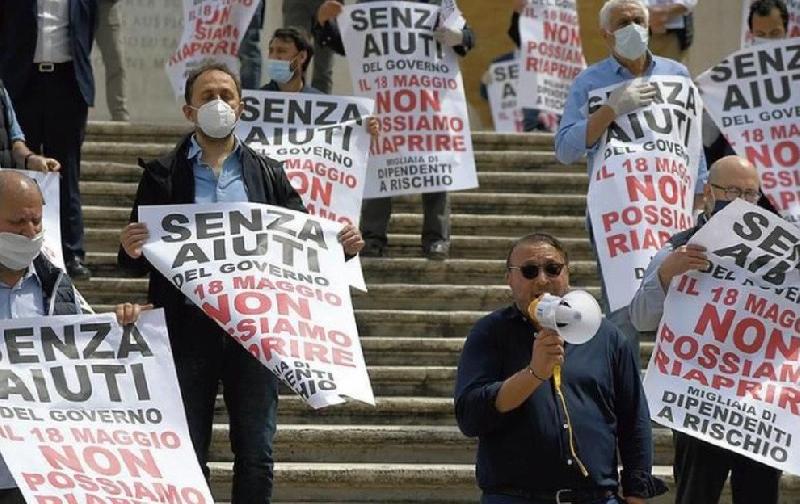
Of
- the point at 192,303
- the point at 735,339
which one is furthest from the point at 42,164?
the point at 735,339

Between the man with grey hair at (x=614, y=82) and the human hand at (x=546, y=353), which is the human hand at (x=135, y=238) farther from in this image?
the man with grey hair at (x=614, y=82)

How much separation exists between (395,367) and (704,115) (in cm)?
200

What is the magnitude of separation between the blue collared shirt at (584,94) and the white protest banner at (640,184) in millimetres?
55

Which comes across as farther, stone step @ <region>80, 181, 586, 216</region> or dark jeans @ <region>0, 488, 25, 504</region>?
stone step @ <region>80, 181, 586, 216</region>

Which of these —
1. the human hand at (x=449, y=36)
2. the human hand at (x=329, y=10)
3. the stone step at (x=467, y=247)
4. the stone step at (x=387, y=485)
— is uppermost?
the human hand at (x=329, y=10)

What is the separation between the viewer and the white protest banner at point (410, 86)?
11.7 meters

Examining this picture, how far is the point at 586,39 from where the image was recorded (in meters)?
19.4

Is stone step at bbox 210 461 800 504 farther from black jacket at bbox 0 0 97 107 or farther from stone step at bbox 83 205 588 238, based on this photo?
stone step at bbox 83 205 588 238

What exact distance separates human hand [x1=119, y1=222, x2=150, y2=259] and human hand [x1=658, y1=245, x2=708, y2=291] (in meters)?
1.99

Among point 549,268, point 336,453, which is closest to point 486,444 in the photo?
point 549,268

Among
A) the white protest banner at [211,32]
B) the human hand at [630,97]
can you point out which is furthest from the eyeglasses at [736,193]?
the white protest banner at [211,32]

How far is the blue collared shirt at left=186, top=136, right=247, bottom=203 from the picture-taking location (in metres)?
8.10

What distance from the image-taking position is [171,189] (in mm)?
8039

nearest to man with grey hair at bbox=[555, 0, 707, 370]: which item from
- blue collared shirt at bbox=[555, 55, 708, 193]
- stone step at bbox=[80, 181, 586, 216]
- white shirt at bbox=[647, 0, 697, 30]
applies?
blue collared shirt at bbox=[555, 55, 708, 193]
